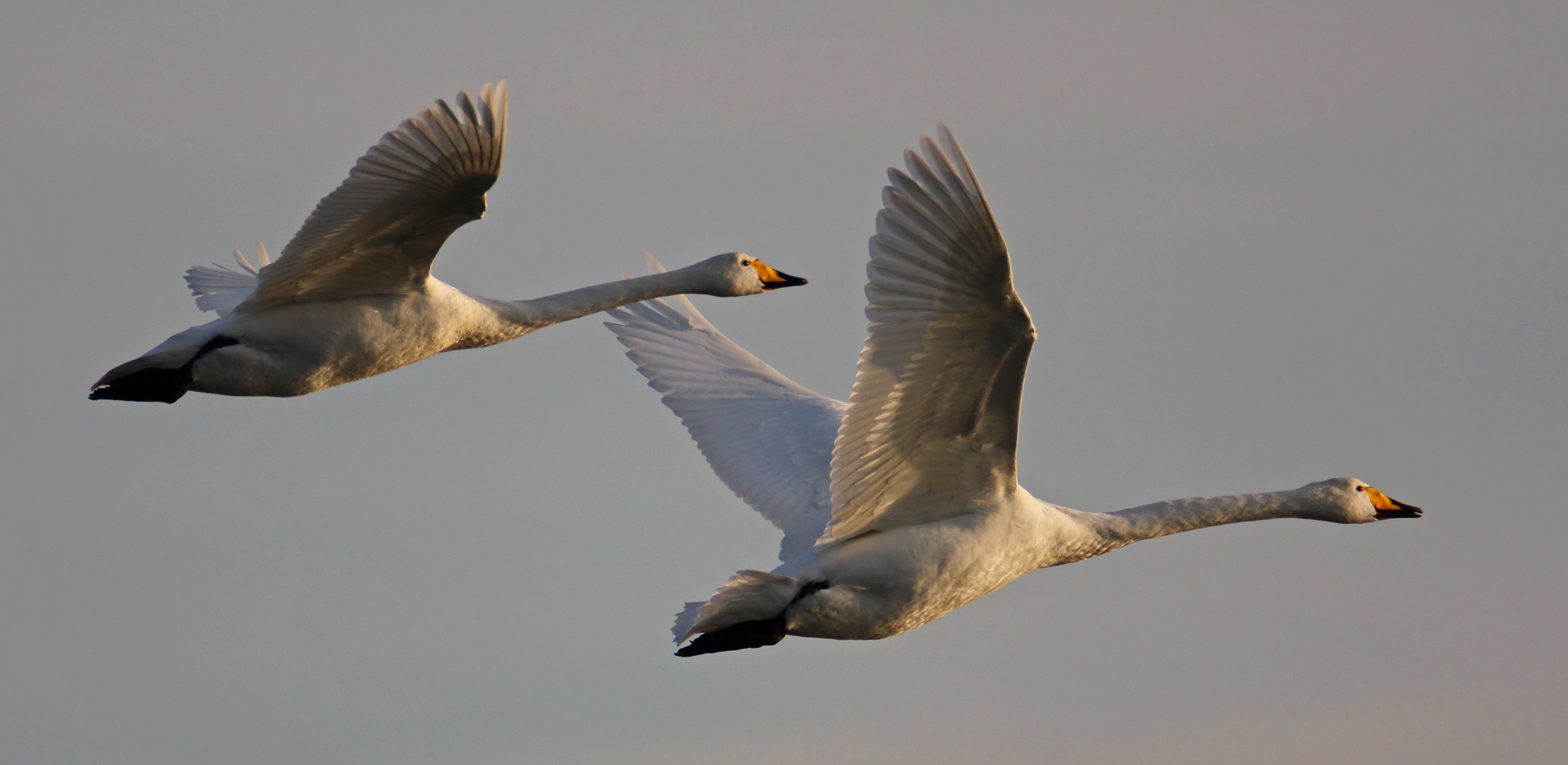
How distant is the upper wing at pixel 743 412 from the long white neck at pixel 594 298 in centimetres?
152

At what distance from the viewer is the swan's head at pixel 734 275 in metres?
20.3

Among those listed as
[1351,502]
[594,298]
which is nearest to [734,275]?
[594,298]

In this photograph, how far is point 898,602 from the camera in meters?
16.3

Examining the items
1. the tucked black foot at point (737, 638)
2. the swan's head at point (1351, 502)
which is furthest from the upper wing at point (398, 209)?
the swan's head at point (1351, 502)

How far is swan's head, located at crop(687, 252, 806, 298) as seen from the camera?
20281 millimetres

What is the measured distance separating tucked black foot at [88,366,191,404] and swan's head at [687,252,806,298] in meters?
4.97

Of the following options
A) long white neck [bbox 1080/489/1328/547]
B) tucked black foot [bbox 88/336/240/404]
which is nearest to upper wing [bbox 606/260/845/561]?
long white neck [bbox 1080/489/1328/547]

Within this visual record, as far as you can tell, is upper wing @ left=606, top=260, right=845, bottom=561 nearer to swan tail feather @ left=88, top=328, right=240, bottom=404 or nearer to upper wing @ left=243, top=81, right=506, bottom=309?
upper wing @ left=243, top=81, right=506, bottom=309

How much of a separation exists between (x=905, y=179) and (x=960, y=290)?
2.91ft

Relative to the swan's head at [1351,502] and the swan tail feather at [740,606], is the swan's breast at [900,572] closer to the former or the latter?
the swan tail feather at [740,606]

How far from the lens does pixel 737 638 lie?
16.0 metres

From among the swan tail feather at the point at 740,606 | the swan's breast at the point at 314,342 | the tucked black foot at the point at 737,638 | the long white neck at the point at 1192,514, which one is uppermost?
the swan's breast at the point at 314,342

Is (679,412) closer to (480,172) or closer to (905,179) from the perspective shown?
(480,172)

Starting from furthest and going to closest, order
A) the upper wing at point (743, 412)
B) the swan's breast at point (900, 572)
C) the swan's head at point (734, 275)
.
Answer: the swan's head at point (734, 275), the upper wing at point (743, 412), the swan's breast at point (900, 572)
